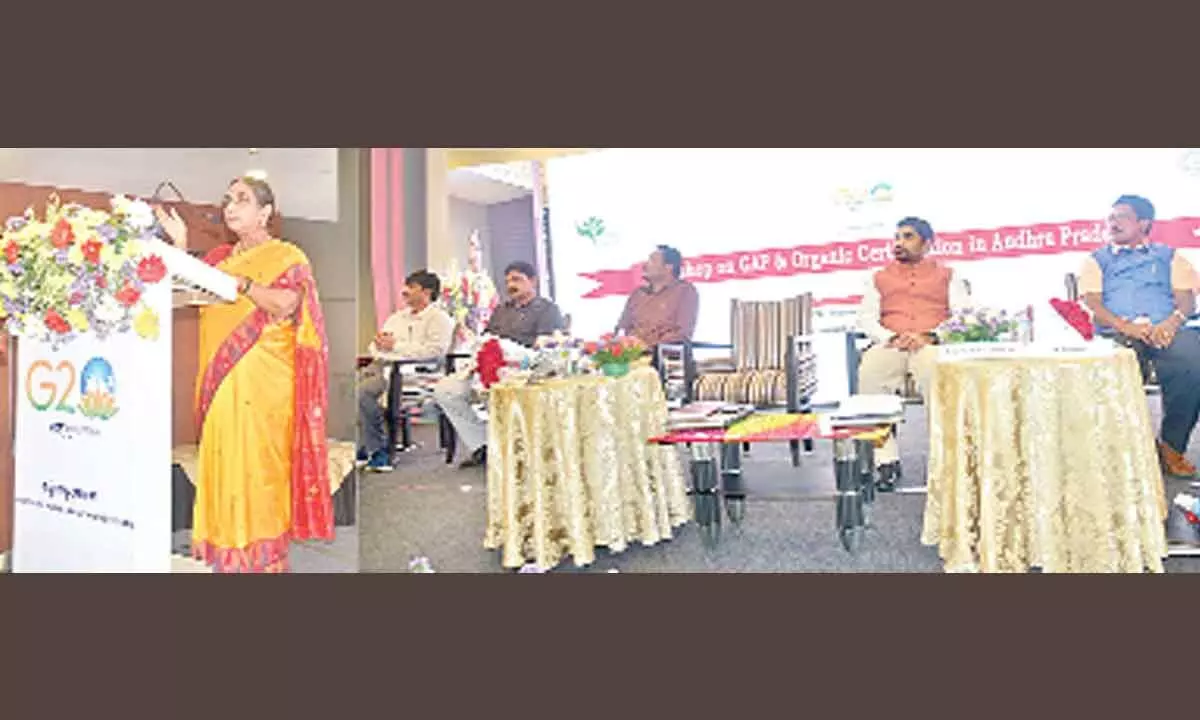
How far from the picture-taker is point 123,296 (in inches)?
124

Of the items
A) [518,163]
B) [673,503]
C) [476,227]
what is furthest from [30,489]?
[673,503]

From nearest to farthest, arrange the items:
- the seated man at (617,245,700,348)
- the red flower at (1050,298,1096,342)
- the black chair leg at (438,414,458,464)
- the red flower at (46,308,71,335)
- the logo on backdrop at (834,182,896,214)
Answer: the red flower at (46,308,71,335)
the red flower at (1050,298,1096,342)
the logo on backdrop at (834,182,896,214)
the seated man at (617,245,700,348)
the black chair leg at (438,414,458,464)

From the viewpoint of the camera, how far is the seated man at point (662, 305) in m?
3.95

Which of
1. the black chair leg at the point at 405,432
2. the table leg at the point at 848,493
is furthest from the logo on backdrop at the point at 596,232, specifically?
the table leg at the point at 848,493

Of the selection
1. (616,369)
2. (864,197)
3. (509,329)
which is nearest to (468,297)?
(509,329)

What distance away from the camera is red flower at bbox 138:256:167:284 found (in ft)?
10.3

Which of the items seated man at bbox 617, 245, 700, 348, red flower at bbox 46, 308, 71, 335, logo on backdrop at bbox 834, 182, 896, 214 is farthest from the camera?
seated man at bbox 617, 245, 700, 348

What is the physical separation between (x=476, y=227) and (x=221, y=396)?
108 centimetres

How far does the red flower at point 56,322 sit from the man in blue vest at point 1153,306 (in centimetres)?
338

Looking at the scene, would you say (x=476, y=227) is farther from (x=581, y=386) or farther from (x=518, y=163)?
(x=581, y=386)

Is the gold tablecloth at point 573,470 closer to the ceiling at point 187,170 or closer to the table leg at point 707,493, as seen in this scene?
the table leg at point 707,493

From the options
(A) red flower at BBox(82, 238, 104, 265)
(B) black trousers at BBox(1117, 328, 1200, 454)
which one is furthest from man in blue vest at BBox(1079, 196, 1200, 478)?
(A) red flower at BBox(82, 238, 104, 265)

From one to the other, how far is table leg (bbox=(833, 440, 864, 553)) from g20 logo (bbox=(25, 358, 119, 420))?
2.33m

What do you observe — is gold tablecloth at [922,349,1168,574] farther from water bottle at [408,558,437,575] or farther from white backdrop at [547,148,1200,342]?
water bottle at [408,558,437,575]
